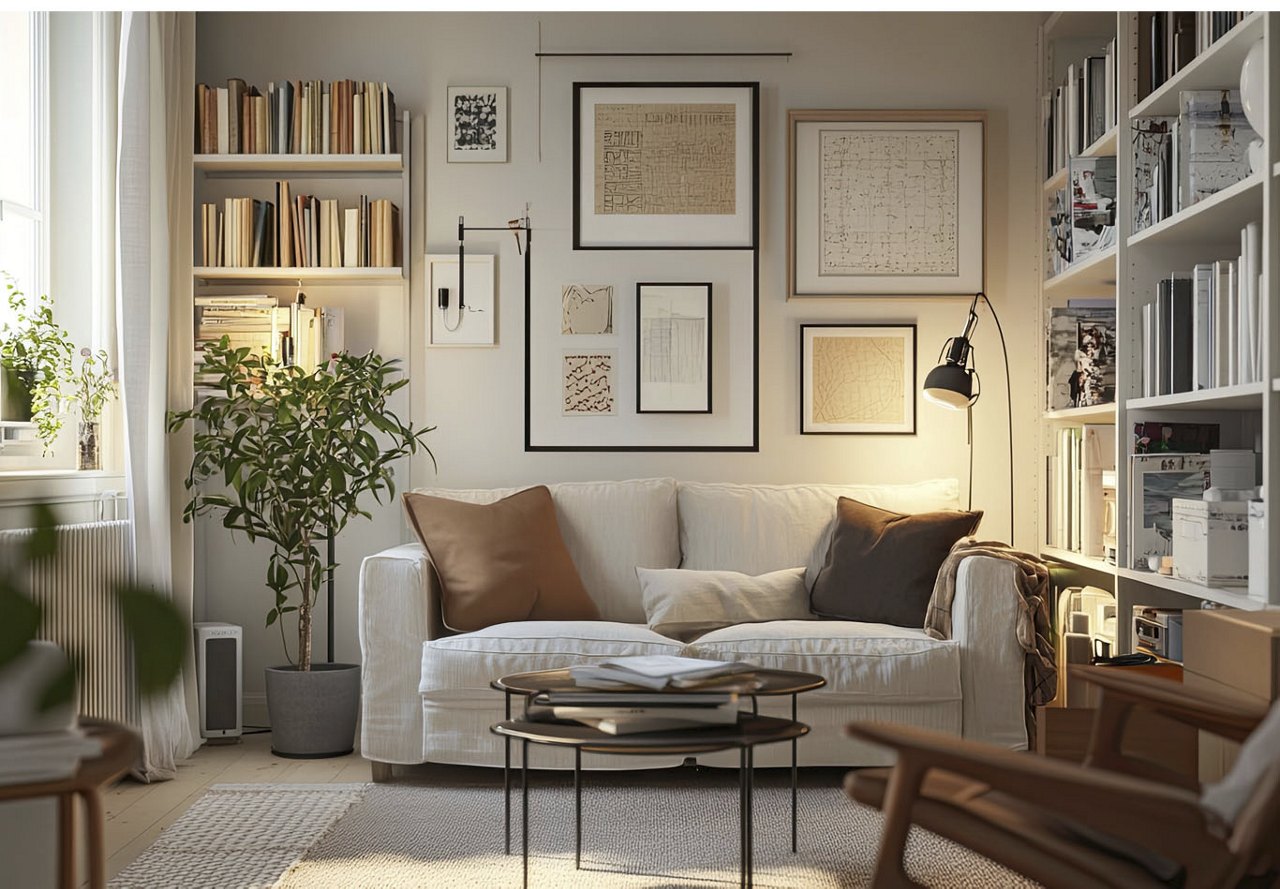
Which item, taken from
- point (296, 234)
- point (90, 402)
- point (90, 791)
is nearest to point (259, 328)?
point (296, 234)

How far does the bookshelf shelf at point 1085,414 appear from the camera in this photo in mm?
3895

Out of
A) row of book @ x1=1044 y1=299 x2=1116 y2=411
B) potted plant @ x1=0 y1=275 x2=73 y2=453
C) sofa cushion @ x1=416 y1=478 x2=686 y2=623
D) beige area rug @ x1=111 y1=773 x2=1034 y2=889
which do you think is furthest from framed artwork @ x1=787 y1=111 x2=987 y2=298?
potted plant @ x1=0 y1=275 x2=73 y2=453

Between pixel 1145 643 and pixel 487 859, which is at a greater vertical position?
pixel 1145 643

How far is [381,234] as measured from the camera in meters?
4.54

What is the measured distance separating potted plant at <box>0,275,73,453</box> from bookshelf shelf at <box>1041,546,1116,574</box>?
311cm

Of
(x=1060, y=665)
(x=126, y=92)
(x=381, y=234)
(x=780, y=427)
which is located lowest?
(x=1060, y=665)

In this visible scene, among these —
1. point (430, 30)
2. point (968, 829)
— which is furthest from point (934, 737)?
point (430, 30)

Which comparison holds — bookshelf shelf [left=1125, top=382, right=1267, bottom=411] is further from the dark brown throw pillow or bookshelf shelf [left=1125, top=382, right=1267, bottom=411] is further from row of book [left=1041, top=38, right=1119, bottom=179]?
row of book [left=1041, top=38, right=1119, bottom=179]

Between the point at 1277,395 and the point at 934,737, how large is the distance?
148 cm

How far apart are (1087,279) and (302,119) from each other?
2857 mm

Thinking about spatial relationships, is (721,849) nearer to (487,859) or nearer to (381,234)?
(487,859)

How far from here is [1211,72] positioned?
10.3 feet

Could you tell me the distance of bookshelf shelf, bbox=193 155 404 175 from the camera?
4508 millimetres

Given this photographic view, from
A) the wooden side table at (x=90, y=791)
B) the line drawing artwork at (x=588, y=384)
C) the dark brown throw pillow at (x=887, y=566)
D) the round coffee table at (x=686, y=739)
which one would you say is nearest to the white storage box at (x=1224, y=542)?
the dark brown throw pillow at (x=887, y=566)
